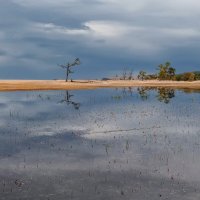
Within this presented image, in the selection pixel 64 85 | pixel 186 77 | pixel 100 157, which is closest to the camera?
pixel 100 157

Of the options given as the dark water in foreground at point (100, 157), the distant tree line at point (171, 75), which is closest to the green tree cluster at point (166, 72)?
the distant tree line at point (171, 75)

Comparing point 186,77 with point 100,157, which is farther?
point 186,77

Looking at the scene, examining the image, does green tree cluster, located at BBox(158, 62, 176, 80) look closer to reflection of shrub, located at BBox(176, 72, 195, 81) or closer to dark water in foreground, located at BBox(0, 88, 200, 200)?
reflection of shrub, located at BBox(176, 72, 195, 81)

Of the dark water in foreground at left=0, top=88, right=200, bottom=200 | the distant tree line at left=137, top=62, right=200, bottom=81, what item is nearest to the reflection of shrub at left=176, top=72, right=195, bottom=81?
the distant tree line at left=137, top=62, right=200, bottom=81

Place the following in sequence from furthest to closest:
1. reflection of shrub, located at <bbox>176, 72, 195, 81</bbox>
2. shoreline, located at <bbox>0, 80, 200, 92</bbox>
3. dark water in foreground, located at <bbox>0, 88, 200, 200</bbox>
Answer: reflection of shrub, located at <bbox>176, 72, 195, 81</bbox> < shoreline, located at <bbox>0, 80, 200, 92</bbox> < dark water in foreground, located at <bbox>0, 88, 200, 200</bbox>

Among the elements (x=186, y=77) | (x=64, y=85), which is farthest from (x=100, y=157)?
(x=186, y=77)

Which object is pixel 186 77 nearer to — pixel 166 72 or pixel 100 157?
pixel 166 72

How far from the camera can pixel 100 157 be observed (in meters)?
28.7

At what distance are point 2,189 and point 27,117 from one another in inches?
1169

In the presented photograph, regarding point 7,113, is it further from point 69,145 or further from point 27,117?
point 69,145

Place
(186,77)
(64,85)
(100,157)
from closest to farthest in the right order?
(100,157), (64,85), (186,77)

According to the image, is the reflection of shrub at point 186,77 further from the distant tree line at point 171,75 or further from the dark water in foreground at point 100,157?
the dark water in foreground at point 100,157

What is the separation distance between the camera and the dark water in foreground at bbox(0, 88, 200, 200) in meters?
21.3

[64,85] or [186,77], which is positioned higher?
[186,77]
